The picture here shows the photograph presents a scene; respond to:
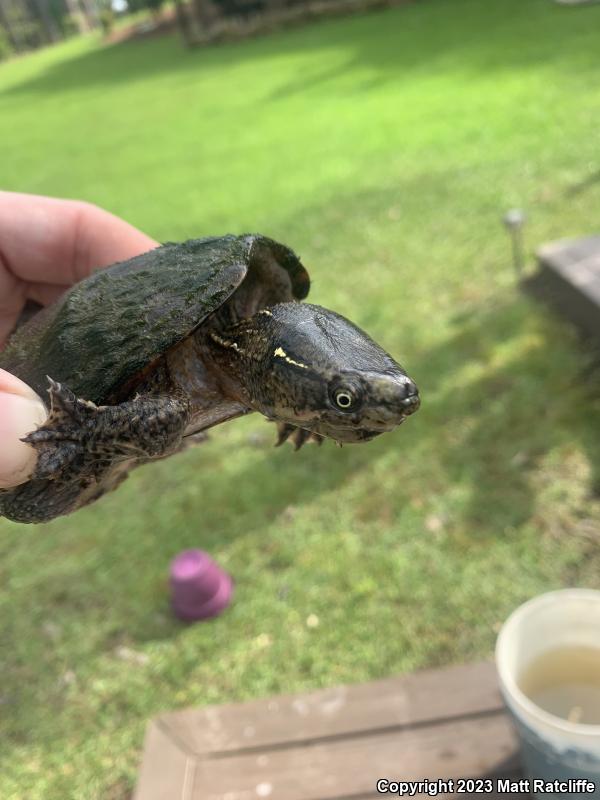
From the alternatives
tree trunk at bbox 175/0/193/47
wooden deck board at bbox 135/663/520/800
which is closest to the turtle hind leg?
wooden deck board at bbox 135/663/520/800

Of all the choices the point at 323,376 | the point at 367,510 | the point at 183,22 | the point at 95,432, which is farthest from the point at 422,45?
the point at 95,432

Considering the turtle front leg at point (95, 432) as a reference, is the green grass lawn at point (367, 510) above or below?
below

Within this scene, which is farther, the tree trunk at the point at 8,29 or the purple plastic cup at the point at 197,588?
the tree trunk at the point at 8,29

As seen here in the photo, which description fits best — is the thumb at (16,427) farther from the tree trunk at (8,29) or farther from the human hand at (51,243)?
the tree trunk at (8,29)

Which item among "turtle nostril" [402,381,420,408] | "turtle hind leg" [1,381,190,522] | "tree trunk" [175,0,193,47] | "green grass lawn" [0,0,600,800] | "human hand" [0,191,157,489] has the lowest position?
"green grass lawn" [0,0,600,800]

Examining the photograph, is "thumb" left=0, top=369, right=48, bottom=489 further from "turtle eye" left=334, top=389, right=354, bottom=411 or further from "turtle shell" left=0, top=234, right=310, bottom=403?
"turtle eye" left=334, top=389, right=354, bottom=411

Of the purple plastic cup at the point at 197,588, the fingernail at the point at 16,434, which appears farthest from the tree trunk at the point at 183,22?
the fingernail at the point at 16,434

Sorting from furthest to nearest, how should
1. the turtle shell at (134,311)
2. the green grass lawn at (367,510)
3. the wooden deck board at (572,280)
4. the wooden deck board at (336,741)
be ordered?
the wooden deck board at (572,280) → the green grass lawn at (367,510) → the wooden deck board at (336,741) → the turtle shell at (134,311)

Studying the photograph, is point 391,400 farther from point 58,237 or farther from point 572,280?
point 572,280
